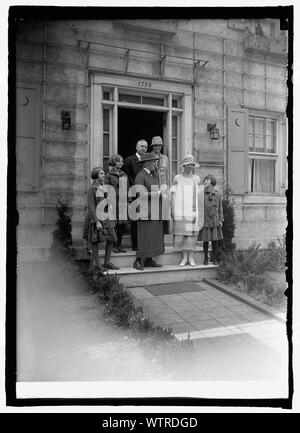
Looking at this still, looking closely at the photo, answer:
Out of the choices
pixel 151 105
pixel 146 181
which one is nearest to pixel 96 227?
pixel 146 181

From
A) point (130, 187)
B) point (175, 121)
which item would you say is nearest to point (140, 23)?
point (175, 121)

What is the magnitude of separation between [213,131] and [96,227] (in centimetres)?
131

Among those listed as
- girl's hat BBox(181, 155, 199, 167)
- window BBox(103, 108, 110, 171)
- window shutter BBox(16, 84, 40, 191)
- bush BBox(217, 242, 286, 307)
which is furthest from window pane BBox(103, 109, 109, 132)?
bush BBox(217, 242, 286, 307)

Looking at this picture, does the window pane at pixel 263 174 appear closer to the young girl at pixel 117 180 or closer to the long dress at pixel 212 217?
the long dress at pixel 212 217

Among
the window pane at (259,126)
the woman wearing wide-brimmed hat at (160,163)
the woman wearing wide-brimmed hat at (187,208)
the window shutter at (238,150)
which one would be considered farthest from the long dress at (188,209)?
the window pane at (259,126)

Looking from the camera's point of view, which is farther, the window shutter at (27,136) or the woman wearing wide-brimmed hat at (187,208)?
the woman wearing wide-brimmed hat at (187,208)

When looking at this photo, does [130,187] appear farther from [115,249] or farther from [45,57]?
[45,57]

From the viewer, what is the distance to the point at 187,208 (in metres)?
2.55

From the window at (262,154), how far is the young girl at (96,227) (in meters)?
1.28

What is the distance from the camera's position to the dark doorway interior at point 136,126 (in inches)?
101

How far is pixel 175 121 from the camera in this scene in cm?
283

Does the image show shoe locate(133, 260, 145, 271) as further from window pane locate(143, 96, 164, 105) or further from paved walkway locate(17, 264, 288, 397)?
window pane locate(143, 96, 164, 105)

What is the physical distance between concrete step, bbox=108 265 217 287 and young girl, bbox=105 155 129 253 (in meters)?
0.25

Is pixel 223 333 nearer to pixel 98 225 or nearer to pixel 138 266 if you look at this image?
pixel 138 266
